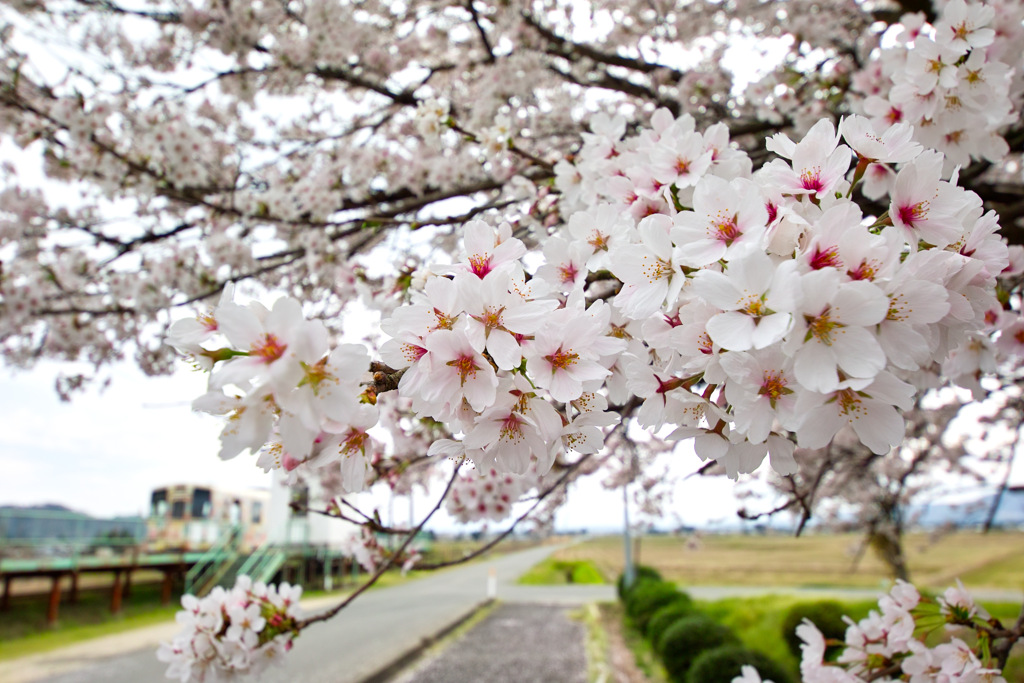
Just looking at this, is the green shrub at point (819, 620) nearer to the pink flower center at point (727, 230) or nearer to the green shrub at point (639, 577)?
the green shrub at point (639, 577)

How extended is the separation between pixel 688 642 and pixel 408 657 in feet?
→ 12.7

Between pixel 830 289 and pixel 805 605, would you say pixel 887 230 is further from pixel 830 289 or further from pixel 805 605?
pixel 805 605

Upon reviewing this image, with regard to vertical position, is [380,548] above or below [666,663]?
above

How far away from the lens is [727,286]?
76cm

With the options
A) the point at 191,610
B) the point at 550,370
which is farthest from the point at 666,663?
the point at 550,370

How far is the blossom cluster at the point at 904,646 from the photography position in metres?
1.51

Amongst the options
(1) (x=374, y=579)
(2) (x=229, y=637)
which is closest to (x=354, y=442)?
(1) (x=374, y=579)

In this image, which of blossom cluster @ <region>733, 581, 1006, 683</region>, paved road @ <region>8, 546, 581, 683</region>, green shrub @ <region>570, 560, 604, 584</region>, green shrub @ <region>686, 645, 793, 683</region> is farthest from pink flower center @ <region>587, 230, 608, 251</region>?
green shrub @ <region>570, 560, 604, 584</region>

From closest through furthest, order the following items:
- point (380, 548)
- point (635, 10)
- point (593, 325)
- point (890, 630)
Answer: point (593, 325) < point (890, 630) < point (380, 548) < point (635, 10)

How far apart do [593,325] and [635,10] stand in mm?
4949

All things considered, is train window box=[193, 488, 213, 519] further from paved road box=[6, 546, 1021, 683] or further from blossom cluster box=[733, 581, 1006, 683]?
blossom cluster box=[733, 581, 1006, 683]

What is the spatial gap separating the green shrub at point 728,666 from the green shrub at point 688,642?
2.26 ft

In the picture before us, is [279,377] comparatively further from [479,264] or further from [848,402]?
[848,402]

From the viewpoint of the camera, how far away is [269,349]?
767 millimetres
